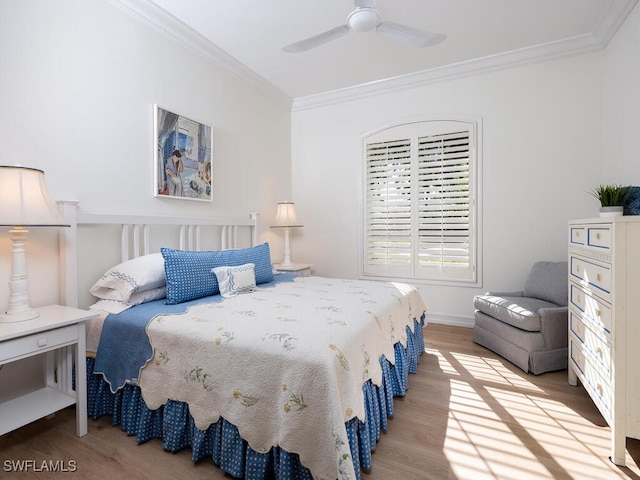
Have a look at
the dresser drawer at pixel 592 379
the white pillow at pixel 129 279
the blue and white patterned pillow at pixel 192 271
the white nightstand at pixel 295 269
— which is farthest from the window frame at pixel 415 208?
the white pillow at pixel 129 279

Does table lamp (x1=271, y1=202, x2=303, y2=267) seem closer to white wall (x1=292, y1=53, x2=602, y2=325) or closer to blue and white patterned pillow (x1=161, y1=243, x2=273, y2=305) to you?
white wall (x1=292, y1=53, x2=602, y2=325)

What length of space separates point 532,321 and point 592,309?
0.65 metres

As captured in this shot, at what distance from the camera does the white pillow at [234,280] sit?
226 cm

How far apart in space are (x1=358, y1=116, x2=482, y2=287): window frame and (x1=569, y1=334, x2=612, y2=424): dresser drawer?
1.38 meters

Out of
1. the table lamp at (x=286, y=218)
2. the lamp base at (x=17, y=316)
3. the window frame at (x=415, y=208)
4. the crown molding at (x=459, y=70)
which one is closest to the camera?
the lamp base at (x=17, y=316)

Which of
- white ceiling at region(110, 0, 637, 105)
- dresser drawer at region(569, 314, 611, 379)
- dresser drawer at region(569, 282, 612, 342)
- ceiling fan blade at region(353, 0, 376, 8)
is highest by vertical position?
white ceiling at region(110, 0, 637, 105)

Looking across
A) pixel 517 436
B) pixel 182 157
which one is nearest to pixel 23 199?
pixel 182 157

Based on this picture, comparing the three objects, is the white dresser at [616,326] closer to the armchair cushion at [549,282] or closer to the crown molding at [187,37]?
the armchair cushion at [549,282]

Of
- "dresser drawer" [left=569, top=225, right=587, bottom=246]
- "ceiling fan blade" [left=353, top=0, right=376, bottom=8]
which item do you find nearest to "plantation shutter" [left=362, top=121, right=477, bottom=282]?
"dresser drawer" [left=569, top=225, right=587, bottom=246]

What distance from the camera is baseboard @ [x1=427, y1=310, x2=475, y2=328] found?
3553 mm

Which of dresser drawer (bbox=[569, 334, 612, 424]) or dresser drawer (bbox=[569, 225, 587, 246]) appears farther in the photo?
dresser drawer (bbox=[569, 225, 587, 246])

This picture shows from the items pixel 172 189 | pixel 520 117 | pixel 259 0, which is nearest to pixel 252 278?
pixel 172 189

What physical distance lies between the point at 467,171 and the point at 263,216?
233 centimetres

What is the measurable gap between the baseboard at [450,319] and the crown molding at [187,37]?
322 centimetres
